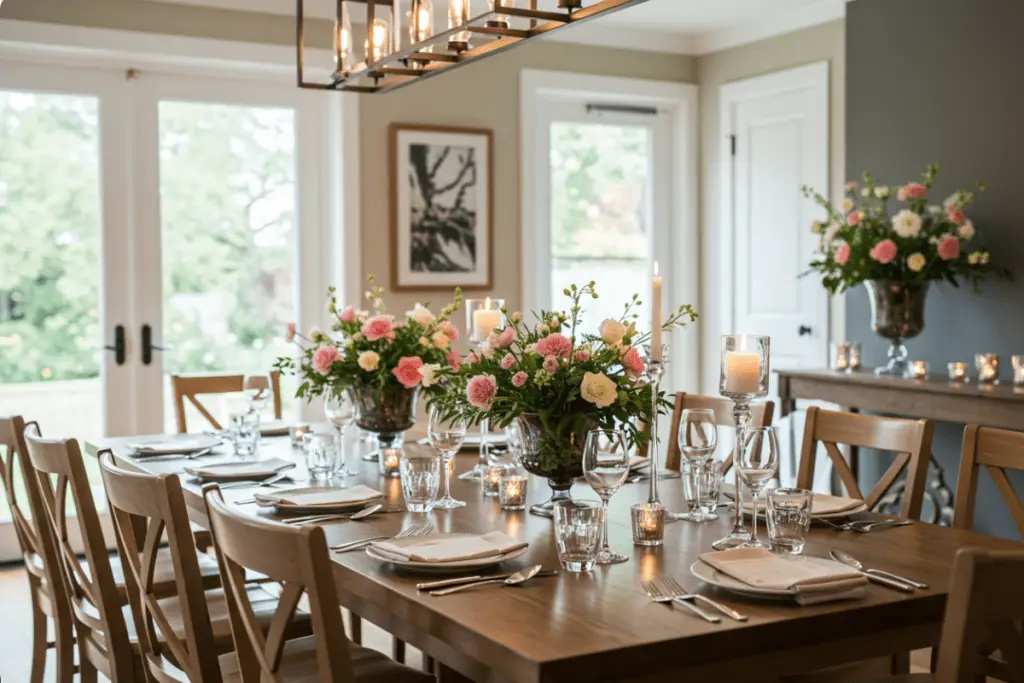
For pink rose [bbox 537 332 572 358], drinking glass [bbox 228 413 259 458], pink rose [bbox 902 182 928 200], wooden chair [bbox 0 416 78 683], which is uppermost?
pink rose [bbox 902 182 928 200]

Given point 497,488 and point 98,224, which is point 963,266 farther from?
point 98,224

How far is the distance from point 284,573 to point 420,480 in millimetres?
837

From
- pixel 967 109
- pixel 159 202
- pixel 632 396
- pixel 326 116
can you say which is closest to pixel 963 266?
pixel 967 109

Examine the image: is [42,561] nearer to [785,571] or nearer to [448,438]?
[448,438]

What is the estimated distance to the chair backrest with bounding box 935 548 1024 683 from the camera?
1.36m

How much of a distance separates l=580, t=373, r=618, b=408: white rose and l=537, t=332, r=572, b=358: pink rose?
0.29 feet

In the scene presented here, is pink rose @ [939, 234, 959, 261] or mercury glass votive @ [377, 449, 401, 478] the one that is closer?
mercury glass votive @ [377, 449, 401, 478]

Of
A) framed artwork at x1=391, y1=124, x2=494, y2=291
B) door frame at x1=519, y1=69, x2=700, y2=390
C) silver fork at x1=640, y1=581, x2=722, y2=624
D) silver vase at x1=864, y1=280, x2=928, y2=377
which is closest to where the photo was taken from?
silver fork at x1=640, y1=581, x2=722, y2=624

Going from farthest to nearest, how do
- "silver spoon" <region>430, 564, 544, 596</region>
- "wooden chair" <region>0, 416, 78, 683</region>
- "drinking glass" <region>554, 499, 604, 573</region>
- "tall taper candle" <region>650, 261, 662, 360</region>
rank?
"wooden chair" <region>0, 416, 78, 683</region> < "tall taper candle" <region>650, 261, 662, 360</region> < "drinking glass" <region>554, 499, 604, 573</region> < "silver spoon" <region>430, 564, 544, 596</region>

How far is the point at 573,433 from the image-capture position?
2.30m

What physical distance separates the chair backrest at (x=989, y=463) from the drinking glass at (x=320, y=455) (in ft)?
4.66

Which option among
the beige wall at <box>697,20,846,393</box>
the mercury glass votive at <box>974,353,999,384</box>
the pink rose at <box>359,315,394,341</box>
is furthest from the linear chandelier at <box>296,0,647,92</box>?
the beige wall at <box>697,20,846,393</box>

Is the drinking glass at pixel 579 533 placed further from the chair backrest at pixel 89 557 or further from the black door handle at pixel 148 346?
the black door handle at pixel 148 346

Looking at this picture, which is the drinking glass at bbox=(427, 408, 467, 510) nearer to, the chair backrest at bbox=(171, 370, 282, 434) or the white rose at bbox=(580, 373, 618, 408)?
the white rose at bbox=(580, 373, 618, 408)
